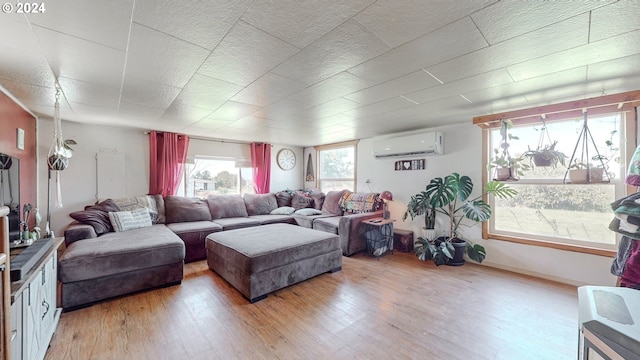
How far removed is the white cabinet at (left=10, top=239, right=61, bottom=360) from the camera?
1.20 meters

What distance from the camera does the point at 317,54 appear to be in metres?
1.74

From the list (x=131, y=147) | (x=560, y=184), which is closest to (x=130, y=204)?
(x=131, y=147)

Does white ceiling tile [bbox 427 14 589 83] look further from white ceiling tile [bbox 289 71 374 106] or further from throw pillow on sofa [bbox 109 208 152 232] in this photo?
throw pillow on sofa [bbox 109 208 152 232]

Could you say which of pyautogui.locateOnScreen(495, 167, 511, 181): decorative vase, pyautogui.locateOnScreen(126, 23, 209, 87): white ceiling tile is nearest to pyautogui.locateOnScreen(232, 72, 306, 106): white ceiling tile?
pyautogui.locateOnScreen(126, 23, 209, 87): white ceiling tile

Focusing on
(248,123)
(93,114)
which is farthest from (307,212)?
(93,114)

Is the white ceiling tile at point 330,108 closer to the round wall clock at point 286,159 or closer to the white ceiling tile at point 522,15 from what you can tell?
the white ceiling tile at point 522,15

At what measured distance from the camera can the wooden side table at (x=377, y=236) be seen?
3.90 m

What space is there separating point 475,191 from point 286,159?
4169 millimetres

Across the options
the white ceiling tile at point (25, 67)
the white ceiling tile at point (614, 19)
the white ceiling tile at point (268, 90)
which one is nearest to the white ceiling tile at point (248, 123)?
the white ceiling tile at point (268, 90)

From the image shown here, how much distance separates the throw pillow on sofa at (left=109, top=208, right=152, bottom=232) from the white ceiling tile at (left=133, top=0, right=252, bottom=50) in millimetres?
3041

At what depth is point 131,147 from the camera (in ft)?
14.2

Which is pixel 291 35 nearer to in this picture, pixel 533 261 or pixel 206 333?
pixel 206 333

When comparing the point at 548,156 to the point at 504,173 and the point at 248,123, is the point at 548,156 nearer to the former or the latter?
the point at 504,173

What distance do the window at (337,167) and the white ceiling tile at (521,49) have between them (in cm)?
339
